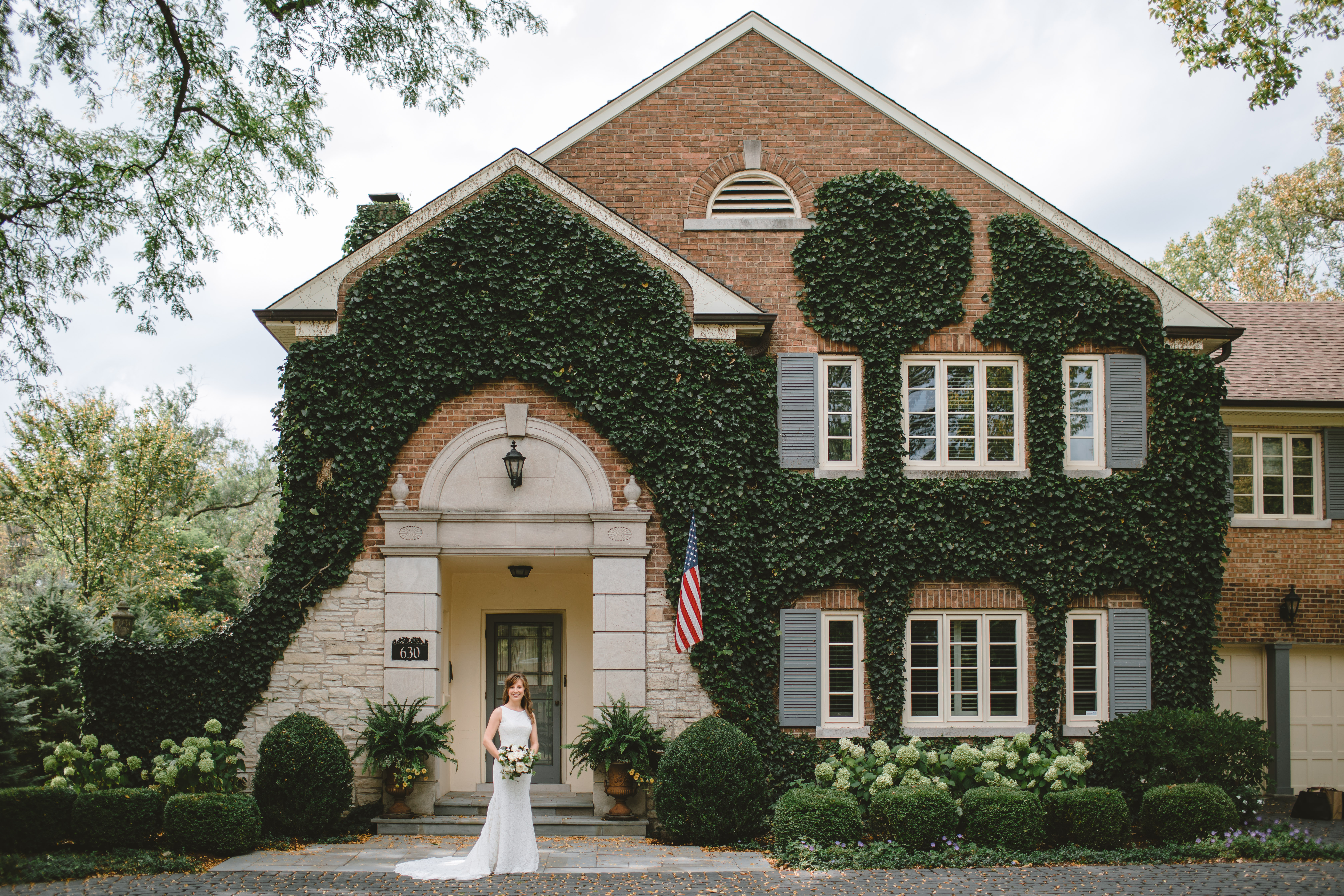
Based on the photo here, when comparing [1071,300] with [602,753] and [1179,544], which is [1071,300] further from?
[602,753]

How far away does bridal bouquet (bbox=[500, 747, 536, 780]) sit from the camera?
27.1ft

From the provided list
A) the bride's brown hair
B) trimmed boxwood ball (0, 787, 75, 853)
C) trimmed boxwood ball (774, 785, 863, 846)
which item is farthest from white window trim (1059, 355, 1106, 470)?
trimmed boxwood ball (0, 787, 75, 853)

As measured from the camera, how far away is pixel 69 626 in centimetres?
1356

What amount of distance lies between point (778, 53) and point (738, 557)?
7.19 metres

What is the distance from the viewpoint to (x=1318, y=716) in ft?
44.6

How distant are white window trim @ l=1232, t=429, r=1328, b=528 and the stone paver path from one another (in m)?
9.32

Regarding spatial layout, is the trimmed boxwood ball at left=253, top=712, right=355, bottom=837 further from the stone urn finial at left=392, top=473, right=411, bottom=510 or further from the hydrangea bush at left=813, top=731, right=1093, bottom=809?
the hydrangea bush at left=813, top=731, right=1093, bottom=809

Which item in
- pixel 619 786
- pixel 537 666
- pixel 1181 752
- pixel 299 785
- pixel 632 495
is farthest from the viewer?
pixel 537 666

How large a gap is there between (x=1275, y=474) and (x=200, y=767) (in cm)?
1459

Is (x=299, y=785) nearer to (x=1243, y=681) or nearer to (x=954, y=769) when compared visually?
(x=954, y=769)

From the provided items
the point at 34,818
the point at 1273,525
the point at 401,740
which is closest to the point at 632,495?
the point at 401,740

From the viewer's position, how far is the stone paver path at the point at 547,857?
340 inches

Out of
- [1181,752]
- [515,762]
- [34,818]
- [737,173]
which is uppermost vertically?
[737,173]

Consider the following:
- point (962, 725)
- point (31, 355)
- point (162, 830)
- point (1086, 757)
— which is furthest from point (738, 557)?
point (31, 355)
